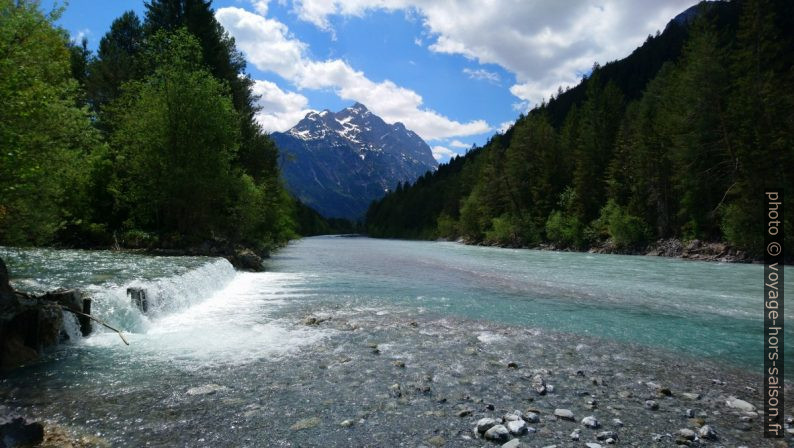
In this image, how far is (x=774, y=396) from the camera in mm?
7516

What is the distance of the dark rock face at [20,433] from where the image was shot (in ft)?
16.0

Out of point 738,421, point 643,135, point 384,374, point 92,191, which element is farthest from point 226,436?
point 643,135

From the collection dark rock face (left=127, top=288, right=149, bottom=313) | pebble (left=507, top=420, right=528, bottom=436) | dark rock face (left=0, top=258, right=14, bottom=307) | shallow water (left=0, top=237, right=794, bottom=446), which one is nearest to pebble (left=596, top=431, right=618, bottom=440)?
shallow water (left=0, top=237, right=794, bottom=446)

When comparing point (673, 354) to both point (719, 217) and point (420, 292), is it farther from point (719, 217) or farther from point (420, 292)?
point (719, 217)

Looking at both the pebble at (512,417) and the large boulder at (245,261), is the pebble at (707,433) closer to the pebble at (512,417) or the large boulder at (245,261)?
the pebble at (512,417)

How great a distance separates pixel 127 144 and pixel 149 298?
2731 cm

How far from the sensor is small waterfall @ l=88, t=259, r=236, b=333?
472 inches

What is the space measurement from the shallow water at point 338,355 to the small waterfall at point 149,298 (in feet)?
0.20

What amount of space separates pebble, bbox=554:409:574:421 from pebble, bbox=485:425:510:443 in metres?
1.15

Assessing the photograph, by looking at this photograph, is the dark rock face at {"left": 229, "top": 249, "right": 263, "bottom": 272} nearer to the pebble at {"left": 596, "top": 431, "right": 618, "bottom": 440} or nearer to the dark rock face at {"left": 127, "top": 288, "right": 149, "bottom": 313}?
the dark rock face at {"left": 127, "top": 288, "right": 149, "bottom": 313}

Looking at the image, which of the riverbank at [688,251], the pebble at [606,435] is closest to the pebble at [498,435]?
the pebble at [606,435]

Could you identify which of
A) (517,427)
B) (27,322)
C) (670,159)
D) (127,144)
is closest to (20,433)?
(27,322)

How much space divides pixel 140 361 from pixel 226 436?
15.5ft

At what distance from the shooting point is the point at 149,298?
44.4ft
